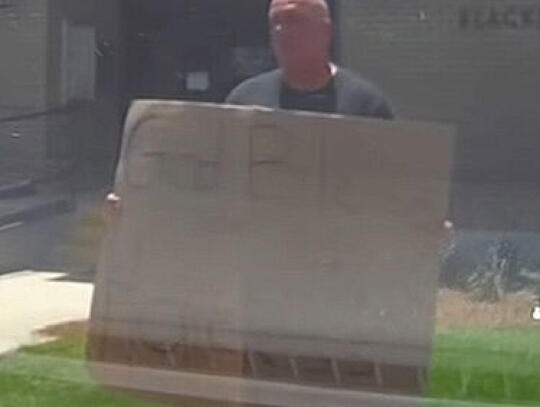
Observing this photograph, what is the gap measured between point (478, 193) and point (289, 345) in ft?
2.08

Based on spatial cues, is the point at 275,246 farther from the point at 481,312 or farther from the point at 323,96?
the point at 481,312

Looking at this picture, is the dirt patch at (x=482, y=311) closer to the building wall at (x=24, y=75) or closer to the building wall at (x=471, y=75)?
the building wall at (x=471, y=75)

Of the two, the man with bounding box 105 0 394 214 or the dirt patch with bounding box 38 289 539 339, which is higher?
the man with bounding box 105 0 394 214

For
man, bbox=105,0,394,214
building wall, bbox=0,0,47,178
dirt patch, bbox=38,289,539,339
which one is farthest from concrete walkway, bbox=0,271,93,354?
dirt patch, bbox=38,289,539,339

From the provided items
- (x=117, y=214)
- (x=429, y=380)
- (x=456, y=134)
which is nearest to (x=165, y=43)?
(x=117, y=214)

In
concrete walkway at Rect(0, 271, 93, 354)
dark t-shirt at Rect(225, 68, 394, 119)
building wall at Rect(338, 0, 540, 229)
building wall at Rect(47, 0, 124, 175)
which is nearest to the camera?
building wall at Rect(338, 0, 540, 229)

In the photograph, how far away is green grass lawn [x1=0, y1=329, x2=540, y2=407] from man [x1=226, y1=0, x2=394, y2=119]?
2.04 ft

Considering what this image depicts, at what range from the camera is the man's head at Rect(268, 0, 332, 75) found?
3730 millimetres

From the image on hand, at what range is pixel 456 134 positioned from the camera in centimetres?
363

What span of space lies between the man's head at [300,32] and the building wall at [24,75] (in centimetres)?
58

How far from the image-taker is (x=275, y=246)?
391 centimetres

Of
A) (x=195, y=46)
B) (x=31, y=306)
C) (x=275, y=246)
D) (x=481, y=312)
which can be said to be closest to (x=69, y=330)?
(x=31, y=306)

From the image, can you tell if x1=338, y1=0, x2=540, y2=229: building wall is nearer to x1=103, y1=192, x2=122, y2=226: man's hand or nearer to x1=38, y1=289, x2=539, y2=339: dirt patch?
x1=38, y1=289, x2=539, y2=339: dirt patch

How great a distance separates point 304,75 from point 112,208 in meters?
0.58
